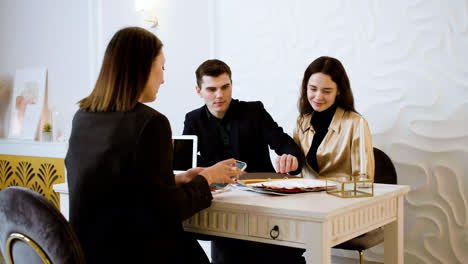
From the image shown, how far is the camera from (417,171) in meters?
2.97

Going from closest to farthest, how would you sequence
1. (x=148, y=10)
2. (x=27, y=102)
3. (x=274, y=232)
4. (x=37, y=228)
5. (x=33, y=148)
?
(x=37, y=228) < (x=274, y=232) < (x=148, y=10) < (x=33, y=148) < (x=27, y=102)

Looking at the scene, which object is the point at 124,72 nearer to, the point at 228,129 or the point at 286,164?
the point at 286,164

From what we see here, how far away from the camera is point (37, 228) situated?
1.36 metres

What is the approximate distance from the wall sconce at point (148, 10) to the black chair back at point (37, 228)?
9.72 ft

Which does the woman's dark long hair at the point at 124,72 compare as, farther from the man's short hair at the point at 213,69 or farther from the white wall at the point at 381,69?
the white wall at the point at 381,69

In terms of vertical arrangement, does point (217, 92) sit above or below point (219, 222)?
above

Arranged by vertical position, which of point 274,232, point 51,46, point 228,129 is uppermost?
point 51,46

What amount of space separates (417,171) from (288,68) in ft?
3.69

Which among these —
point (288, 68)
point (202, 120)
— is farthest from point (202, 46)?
point (202, 120)

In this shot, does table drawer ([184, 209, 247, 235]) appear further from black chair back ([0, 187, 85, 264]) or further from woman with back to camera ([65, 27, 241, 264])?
black chair back ([0, 187, 85, 264])

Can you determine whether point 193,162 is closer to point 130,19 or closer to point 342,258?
point 342,258

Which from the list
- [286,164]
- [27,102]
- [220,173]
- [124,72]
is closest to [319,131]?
[286,164]

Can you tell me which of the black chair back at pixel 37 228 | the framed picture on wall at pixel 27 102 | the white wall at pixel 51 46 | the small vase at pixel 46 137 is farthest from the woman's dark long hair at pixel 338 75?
the framed picture on wall at pixel 27 102

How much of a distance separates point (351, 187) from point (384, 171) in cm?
95
